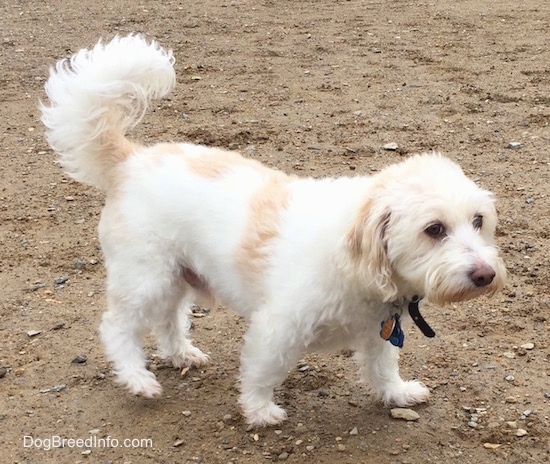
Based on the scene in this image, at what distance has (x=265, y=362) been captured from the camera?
10.1 ft

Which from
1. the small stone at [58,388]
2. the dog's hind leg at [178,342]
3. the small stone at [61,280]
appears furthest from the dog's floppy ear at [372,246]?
the small stone at [61,280]

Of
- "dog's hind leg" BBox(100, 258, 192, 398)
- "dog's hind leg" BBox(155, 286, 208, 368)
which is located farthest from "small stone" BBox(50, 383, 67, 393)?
"dog's hind leg" BBox(155, 286, 208, 368)

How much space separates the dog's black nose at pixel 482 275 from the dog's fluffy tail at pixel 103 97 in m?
1.74

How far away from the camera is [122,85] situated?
338 centimetres

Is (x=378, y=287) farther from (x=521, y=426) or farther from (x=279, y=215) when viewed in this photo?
(x=521, y=426)

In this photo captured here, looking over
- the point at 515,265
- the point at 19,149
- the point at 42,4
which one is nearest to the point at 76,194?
the point at 19,149

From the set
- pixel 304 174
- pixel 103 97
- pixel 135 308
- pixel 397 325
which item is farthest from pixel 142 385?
pixel 304 174

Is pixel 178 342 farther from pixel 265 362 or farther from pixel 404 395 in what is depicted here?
pixel 404 395

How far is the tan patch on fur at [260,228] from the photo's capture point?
2.97 metres

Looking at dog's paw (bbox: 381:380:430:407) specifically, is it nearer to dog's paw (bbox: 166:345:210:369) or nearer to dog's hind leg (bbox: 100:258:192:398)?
dog's paw (bbox: 166:345:210:369)

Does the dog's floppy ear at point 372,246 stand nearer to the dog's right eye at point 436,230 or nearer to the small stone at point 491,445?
the dog's right eye at point 436,230

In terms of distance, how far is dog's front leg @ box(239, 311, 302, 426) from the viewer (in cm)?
296

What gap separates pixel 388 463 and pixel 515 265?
1.80 m

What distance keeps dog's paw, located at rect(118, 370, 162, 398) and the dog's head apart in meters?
1.25
